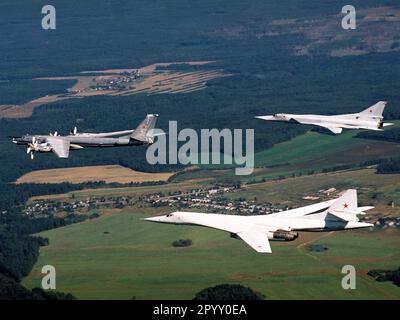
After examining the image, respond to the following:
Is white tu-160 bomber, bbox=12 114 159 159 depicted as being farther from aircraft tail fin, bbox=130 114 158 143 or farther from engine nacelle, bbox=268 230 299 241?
engine nacelle, bbox=268 230 299 241

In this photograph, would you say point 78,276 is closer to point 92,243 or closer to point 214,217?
point 92,243

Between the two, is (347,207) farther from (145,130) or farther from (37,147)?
(37,147)

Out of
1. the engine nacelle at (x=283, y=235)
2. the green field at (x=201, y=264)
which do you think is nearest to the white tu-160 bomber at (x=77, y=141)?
the green field at (x=201, y=264)

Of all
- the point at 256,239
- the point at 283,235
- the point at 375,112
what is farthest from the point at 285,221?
the point at 375,112

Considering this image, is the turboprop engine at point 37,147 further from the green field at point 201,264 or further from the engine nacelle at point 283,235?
the engine nacelle at point 283,235

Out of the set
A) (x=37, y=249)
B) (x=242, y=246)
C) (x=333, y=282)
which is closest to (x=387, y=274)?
(x=333, y=282)

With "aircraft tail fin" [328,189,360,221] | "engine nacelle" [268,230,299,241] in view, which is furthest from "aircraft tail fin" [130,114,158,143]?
"aircraft tail fin" [328,189,360,221]
